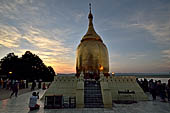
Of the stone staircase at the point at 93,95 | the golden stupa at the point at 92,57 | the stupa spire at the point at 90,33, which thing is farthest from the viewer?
the stupa spire at the point at 90,33

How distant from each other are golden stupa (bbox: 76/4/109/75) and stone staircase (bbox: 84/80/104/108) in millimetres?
7905

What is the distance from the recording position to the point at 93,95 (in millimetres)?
12156

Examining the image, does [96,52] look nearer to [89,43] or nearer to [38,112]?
[89,43]

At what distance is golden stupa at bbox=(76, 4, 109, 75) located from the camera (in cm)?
2278

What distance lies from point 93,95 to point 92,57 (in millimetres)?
11556

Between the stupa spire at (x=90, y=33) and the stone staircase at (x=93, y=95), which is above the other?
the stupa spire at (x=90, y=33)

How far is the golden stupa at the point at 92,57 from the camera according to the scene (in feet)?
74.7

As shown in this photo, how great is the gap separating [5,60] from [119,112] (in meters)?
35.4

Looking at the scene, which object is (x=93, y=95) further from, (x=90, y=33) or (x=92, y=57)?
(x=90, y=33)

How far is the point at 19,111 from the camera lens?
30.7ft

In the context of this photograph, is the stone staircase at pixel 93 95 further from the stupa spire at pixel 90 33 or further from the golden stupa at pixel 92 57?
the stupa spire at pixel 90 33

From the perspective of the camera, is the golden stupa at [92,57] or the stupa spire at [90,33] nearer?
the golden stupa at [92,57]

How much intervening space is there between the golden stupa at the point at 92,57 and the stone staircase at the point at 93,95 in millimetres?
7905

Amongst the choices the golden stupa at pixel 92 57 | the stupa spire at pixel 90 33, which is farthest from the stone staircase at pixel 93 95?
the stupa spire at pixel 90 33
